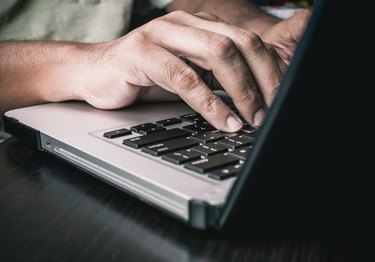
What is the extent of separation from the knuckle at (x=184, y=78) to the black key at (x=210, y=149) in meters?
0.10

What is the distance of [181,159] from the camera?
1.27 ft

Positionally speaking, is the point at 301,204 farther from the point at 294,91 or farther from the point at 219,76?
the point at 219,76

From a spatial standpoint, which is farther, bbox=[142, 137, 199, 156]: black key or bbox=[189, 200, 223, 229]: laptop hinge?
bbox=[142, 137, 199, 156]: black key

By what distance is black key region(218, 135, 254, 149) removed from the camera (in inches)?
16.9

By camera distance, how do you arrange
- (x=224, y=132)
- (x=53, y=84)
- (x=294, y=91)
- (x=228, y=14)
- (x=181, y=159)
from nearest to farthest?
(x=294, y=91) < (x=181, y=159) < (x=224, y=132) < (x=53, y=84) < (x=228, y=14)

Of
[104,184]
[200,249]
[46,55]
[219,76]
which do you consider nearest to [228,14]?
[46,55]

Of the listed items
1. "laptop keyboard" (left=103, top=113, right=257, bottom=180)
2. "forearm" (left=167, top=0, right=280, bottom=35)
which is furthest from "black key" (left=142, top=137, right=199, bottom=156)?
"forearm" (left=167, top=0, right=280, bottom=35)

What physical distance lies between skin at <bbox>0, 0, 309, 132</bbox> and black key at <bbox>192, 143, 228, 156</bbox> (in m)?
0.06

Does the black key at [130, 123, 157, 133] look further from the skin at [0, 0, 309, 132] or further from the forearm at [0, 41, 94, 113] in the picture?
the forearm at [0, 41, 94, 113]

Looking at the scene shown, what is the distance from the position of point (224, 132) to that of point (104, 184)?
133mm

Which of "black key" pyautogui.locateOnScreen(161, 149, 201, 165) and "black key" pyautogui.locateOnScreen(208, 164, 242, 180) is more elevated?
"black key" pyautogui.locateOnScreen(208, 164, 242, 180)

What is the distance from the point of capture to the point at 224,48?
0.50m

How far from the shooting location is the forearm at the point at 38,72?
65 centimetres

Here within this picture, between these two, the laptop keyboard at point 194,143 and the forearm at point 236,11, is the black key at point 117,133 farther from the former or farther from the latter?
the forearm at point 236,11
